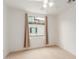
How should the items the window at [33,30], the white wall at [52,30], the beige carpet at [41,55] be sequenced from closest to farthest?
the beige carpet at [41,55] < the window at [33,30] < the white wall at [52,30]

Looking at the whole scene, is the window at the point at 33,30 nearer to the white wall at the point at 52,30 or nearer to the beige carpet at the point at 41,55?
the white wall at the point at 52,30

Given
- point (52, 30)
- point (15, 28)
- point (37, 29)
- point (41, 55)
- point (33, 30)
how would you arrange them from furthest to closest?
point (52, 30) → point (37, 29) → point (33, 30) → point (15, 28) → point (41, 55)

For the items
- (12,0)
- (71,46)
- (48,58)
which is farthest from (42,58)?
(12,0)

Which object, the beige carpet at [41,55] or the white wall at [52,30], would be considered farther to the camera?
the white wall at [52,30]

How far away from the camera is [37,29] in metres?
6.10

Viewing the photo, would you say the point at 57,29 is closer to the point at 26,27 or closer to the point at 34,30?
the point at 34,30

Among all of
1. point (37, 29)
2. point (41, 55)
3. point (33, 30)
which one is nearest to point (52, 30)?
point (37, 29)

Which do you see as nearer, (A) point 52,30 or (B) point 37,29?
(B) point 37,29

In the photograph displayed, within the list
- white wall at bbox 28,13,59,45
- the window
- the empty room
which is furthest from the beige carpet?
white wall at bbox 28,13,59,45

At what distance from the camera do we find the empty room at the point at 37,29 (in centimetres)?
387

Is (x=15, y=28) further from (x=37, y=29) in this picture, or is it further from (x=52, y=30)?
(x=52, y=30)

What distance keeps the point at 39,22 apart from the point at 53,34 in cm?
135

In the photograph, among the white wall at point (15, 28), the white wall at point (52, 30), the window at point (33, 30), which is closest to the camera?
the white wall at point (15, 28)

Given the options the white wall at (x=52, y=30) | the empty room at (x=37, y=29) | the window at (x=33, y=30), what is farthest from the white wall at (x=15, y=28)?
the white wall at (x=52, y=30)
